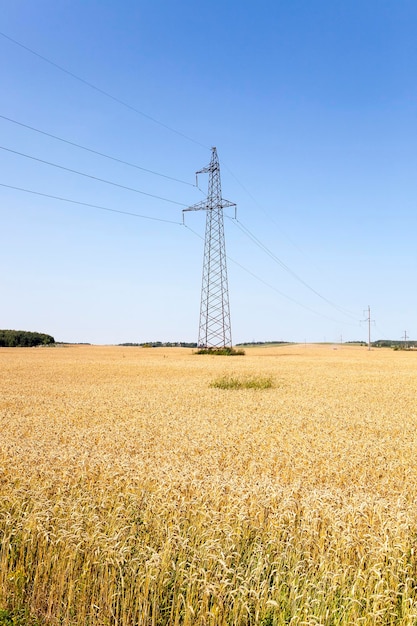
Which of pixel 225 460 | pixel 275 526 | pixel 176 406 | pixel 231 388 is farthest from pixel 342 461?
pixel 231 388

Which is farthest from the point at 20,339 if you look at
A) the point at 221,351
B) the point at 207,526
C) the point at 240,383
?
the point at 207,526

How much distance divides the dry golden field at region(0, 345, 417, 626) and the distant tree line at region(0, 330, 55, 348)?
417 ft

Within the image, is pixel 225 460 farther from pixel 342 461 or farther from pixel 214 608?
pixel 214 608

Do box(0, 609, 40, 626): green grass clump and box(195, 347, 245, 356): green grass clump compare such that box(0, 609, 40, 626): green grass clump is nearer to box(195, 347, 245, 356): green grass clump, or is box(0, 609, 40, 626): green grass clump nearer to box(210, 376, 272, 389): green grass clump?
box(210, 376, 272, 389): green grass clump

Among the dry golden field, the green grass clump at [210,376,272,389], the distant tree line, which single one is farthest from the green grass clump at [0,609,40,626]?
the distant tree line

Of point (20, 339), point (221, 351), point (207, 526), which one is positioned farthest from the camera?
point (20, 339)

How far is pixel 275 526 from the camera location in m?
5.68

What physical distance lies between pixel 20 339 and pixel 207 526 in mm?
136787

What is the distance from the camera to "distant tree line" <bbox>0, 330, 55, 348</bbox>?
129 metres

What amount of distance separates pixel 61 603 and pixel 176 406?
469 inches

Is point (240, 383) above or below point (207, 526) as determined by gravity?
above

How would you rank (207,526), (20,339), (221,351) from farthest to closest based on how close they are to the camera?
1. (20,339)
2. (221,351)
3. (207,526)

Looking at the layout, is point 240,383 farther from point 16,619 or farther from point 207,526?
point 16,619

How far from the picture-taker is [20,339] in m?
132
